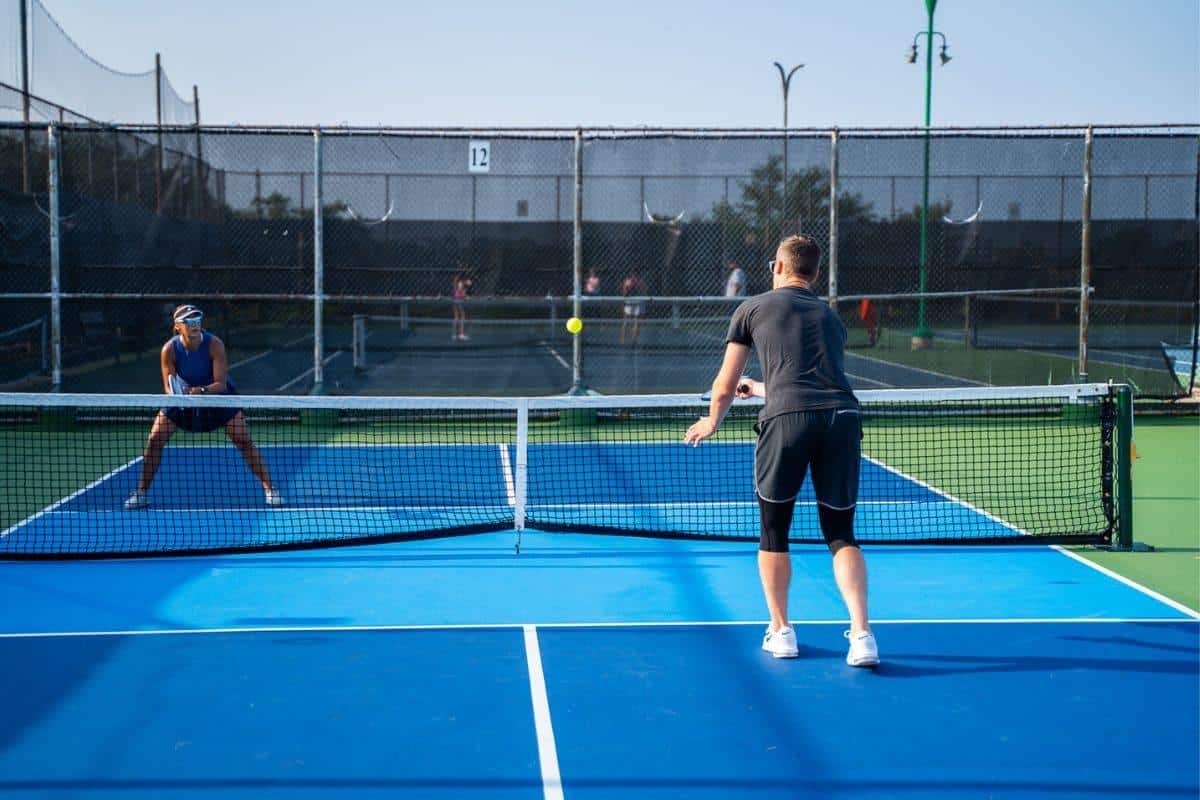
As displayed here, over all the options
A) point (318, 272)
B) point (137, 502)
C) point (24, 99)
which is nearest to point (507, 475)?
point (137, 502)

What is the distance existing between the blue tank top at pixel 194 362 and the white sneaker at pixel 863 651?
545cm

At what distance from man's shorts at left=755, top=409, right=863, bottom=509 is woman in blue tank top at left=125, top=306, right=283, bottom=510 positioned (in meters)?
4.79

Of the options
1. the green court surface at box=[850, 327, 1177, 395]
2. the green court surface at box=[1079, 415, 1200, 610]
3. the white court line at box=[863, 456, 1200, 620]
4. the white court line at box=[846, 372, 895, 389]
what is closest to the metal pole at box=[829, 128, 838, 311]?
the green court surface at box=[850, 327, 1177, 395]

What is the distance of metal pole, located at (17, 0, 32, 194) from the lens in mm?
15242

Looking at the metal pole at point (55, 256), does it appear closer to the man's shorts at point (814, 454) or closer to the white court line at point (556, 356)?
the white court line at point (556, 356)

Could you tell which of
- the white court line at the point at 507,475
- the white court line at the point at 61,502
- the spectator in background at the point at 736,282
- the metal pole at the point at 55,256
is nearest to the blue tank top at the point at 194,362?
the white court line at the point at 61,502

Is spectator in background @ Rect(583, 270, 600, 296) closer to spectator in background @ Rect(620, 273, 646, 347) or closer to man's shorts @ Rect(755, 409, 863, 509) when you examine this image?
spectator in background @ Rect(620, 273, 646, 347)

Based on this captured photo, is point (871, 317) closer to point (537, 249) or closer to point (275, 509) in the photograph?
point (537, 249)

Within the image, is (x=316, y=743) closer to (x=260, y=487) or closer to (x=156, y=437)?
(x=156, y=437)

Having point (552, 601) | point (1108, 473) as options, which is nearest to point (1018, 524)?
point (1108, 473)

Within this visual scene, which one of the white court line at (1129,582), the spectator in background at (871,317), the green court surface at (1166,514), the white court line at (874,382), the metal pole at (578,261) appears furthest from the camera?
the white court line at (874,382)

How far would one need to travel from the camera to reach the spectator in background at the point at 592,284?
14539mm

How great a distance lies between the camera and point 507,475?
34.9 feet

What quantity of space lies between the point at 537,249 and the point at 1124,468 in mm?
7805
